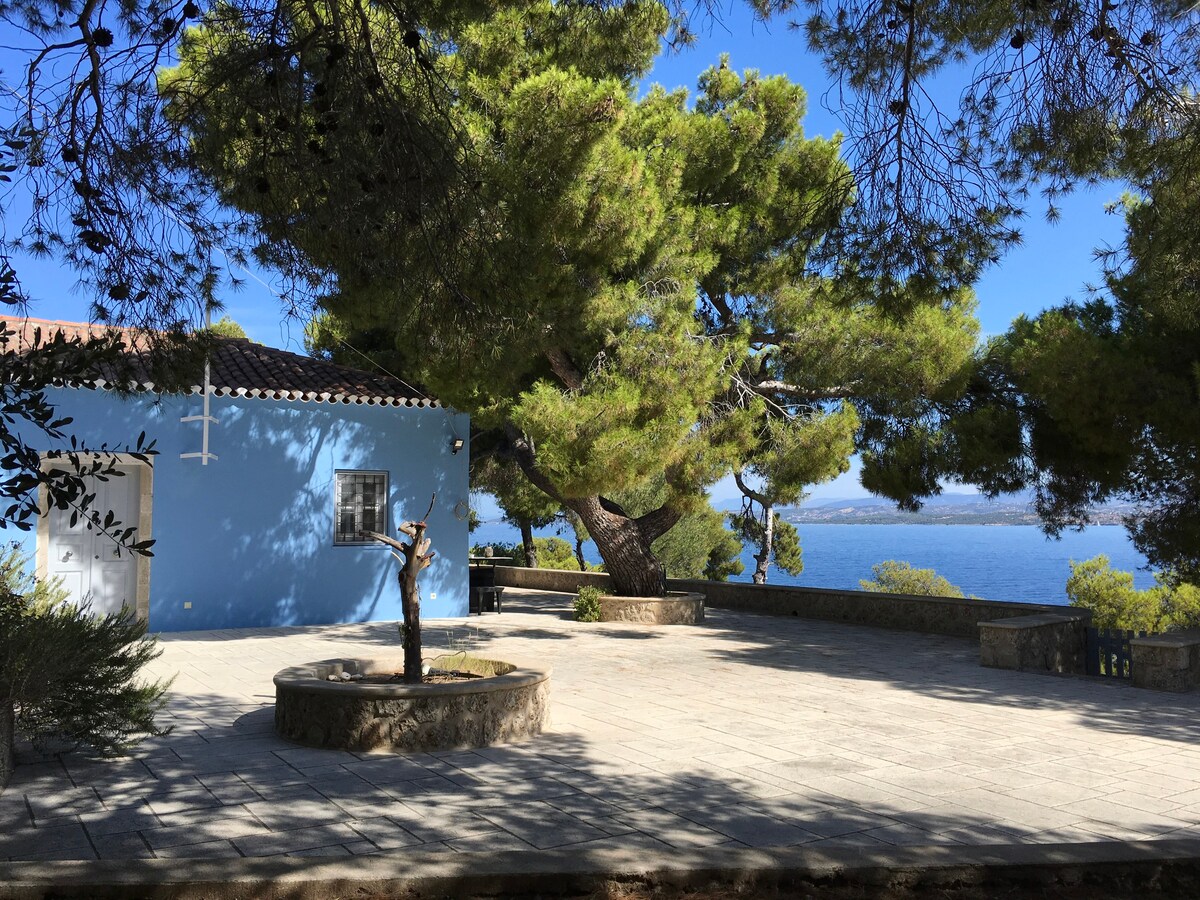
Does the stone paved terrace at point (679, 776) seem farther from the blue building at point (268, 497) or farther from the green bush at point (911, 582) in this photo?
the green bush at point (911, 582)

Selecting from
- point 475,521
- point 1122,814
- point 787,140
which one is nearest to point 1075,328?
point 787,140

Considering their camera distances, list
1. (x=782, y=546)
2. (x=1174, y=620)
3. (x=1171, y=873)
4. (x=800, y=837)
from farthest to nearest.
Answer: (x=782, y=546), (x=1174, y=620), (x=800, y=837), (x=1171, y=873)

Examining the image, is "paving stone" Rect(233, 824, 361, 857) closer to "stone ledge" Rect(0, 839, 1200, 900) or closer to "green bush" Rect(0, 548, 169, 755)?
"stone ledge" Rect(0, 839, 1200, 900)

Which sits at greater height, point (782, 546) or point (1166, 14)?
point (1166, 14)

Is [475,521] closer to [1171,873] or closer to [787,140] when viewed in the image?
[787,140]

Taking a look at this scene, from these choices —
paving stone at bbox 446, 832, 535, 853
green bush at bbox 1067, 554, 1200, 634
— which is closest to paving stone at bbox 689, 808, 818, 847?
paving stone at bbox 446, 832, 535, 853

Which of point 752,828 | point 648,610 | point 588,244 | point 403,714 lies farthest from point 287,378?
point 752,828

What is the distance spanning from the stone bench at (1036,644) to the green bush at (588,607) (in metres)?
5.49

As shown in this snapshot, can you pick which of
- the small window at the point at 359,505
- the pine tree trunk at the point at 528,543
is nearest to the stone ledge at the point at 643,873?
the small window at the point at 359,505

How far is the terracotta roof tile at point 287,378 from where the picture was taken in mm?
12812

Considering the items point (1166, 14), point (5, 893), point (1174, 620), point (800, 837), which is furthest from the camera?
point (1174, 620)

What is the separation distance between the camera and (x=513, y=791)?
17.2 feet

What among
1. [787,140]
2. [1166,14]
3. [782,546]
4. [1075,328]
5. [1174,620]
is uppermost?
[787,140]

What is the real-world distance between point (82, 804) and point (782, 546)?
30.6 metres
